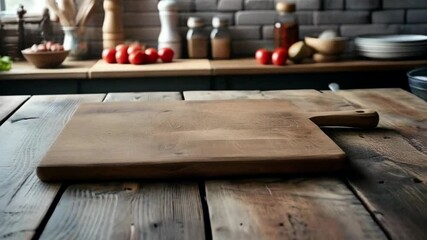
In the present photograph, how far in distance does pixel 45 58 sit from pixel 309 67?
3.48ft

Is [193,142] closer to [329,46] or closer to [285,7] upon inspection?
[329,46]

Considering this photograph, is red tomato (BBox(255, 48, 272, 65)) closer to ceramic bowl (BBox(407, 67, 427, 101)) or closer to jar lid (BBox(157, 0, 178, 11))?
jar lid (BBox(157, 0, 178, 11))

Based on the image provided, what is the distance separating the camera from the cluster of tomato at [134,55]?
2.56 metres

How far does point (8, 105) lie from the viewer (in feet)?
4.93

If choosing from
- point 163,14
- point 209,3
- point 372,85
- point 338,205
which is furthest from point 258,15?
point 338,205

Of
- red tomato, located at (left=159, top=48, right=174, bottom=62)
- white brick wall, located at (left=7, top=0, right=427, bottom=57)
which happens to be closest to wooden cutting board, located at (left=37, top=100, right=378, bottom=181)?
red tomato, located at (left=159, top=48, right=174, bottom=62)

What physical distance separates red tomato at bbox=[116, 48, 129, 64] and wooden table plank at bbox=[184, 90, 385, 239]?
1763 millimetres

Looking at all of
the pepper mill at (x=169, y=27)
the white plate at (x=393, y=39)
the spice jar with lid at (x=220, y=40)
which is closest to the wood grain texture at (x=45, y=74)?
the pepper mill at (x=169, y=27)

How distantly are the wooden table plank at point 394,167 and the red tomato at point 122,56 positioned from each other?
136 centimetres

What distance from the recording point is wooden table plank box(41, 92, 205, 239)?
2.35 feet

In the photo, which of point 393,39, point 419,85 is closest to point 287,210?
point 419,85

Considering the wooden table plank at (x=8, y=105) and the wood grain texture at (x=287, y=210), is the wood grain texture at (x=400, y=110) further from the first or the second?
the wooden table plank at (x=8, y=105)

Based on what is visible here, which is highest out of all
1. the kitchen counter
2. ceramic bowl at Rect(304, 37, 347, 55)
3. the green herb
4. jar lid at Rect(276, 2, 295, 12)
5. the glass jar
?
jar lid at Rect(276, 2, 295, 12)

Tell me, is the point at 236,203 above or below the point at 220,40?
below
